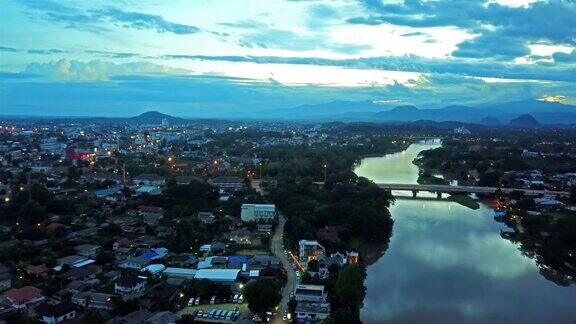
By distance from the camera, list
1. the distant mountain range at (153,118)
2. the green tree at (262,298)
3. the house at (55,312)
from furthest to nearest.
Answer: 1. the distant mountain range at (153,118)
2. the green tree at (262,298)
3. the house at (55,312)

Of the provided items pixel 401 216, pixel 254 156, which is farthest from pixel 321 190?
pixel 254 156

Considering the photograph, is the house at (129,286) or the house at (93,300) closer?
the house at (93,300)

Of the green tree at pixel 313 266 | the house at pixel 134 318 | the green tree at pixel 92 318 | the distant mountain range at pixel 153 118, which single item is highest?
the green tree at pixel 92 318

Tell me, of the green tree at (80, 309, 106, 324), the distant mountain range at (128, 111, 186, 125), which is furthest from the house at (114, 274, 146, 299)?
the distant mountain range at (128, 111, 186, 125)

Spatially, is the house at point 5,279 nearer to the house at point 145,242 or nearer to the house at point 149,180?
the house at point 145,242

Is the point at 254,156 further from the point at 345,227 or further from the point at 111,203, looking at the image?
the point at 345,227

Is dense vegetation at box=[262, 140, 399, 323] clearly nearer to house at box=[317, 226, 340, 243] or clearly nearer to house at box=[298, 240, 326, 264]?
house at box=[317, 226, 340, 243]

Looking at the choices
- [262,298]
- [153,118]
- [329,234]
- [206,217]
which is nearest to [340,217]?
[329,234]

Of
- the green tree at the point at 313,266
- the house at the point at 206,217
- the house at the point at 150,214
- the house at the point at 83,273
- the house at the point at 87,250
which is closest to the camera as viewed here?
the house at the point at 83,273

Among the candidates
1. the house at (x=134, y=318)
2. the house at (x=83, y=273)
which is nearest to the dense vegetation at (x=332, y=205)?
the house at (x=83, y=273)
